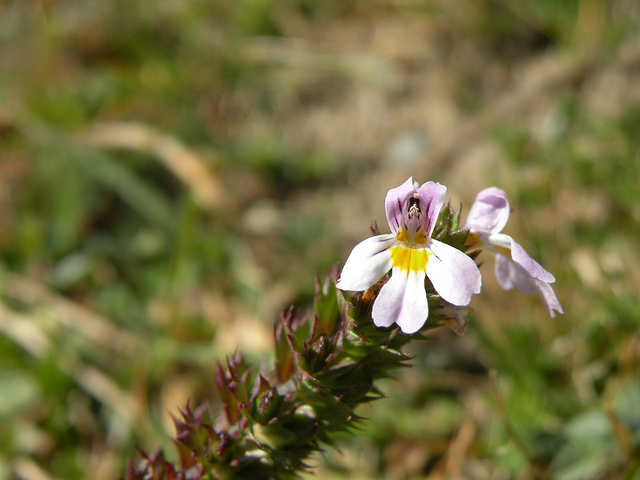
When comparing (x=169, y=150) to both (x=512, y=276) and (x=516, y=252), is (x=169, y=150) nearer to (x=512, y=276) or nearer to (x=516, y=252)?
(x=512, y=276)

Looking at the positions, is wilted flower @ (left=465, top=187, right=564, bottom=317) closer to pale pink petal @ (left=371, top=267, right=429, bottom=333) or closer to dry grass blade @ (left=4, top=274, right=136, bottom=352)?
pale pink petal @ (left=371, top=267, right=429, bottom=333)

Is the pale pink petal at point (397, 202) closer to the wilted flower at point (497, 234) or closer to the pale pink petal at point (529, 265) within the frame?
the wilted flower at point (497, 234)

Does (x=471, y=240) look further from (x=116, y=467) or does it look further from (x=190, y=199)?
(x=190, y=199)

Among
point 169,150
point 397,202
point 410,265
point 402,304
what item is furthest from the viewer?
point 169,150

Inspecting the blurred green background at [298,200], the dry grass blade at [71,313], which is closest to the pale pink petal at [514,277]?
the blurred green background at [298,200]

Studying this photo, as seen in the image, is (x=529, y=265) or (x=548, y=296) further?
(x=548, y=296)

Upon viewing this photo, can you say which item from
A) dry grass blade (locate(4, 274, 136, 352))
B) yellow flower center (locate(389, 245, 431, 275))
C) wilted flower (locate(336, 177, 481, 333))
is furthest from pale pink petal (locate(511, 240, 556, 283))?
dry grass blade (locate(4, 274, 136, 352))

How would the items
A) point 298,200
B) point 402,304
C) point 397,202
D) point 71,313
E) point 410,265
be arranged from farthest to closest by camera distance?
1. point 298,200
2. point 71,313
3. point 397,202
4. point 410,265
5. point 402,304

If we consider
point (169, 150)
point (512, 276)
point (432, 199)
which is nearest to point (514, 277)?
point (512, 276)

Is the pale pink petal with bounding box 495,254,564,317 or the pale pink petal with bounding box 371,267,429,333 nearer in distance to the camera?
the pale pink petal with bounding box 371,267,429,333
